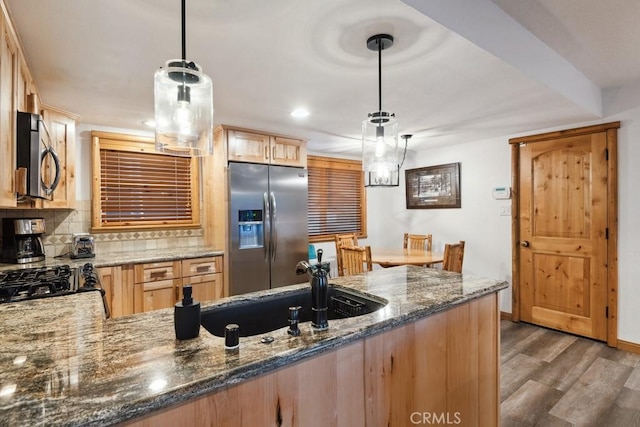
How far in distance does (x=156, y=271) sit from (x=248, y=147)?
1.49m

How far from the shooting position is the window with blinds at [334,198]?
15.1 ft

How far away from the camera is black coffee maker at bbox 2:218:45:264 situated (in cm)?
251

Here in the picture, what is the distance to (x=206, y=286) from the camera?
3219mm

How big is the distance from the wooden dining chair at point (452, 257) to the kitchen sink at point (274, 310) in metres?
1.82

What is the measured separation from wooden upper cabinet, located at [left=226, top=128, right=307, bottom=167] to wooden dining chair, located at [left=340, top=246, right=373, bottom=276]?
3.84 ft

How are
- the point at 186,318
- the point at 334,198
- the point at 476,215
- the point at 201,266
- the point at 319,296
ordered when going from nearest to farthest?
the point at 186,318 → the point at 319,296 → the point at 201,266 → the point at 476,215 → the point at 334,198

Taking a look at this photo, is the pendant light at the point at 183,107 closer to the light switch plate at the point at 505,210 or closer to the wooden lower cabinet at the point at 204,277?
the wooden lower cabinet at the point at 204,277

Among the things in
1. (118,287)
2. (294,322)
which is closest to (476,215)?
(294,322)

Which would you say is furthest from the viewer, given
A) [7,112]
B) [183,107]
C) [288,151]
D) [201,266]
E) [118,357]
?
[288,151]

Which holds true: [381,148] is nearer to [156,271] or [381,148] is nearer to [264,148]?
[264,148]

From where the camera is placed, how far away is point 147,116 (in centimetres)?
297

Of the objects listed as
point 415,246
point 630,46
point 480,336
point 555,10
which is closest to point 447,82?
point 555,10

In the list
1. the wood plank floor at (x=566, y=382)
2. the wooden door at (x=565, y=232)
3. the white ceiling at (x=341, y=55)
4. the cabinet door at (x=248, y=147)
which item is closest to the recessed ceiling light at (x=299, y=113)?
the white ceiling at (x=341, y=55)

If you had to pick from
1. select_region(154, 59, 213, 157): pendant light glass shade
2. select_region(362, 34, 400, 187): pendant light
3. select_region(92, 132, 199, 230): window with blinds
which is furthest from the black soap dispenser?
select_region(92, 132, 199, 230): window with blinds
